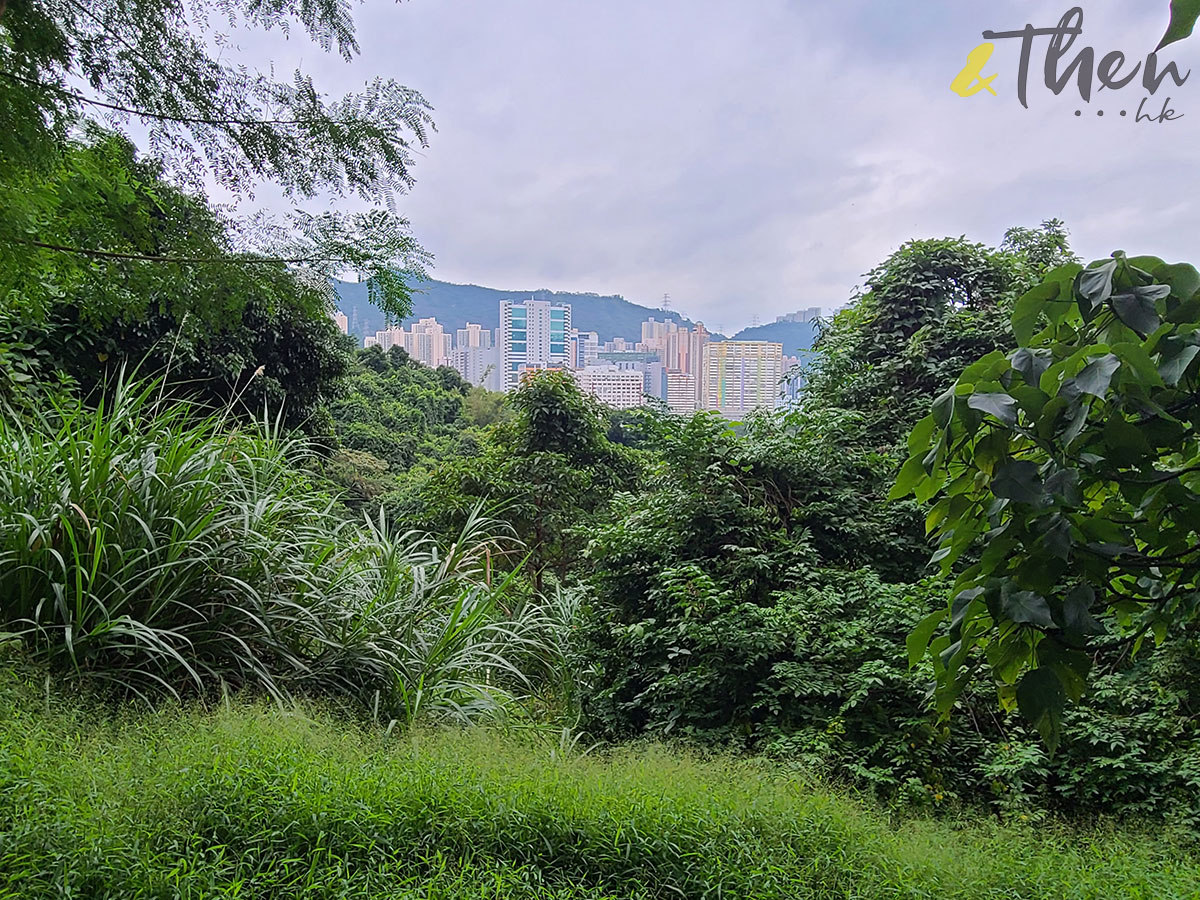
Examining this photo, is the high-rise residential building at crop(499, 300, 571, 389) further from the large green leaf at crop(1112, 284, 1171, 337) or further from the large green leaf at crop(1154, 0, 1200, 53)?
the large green leaf at crop(1154, 0, 1200, 53)

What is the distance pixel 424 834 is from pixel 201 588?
135 centimetres

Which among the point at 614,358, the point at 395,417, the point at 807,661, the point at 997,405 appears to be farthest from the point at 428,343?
the point at 997,405

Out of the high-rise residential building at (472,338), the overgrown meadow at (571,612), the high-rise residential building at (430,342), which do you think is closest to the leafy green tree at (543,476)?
the overgrown meadow at (571,612)

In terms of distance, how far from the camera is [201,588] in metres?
2.31

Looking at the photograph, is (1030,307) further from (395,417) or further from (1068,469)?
(395,417)

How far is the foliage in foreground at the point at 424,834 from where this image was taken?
1.21 meters

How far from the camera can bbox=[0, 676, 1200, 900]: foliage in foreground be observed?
3.98ft

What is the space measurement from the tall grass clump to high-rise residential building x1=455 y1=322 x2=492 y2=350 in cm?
1498

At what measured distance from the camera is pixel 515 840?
56.1 inches

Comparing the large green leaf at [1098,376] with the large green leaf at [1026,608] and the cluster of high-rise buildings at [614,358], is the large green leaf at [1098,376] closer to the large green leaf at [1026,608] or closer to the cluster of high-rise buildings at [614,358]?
the large green leaf at [1026,608]

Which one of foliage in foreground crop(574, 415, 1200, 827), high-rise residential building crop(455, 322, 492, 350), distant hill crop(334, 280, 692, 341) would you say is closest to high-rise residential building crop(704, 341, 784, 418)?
foliage in foreground crop(574, 415, 1200, 827)

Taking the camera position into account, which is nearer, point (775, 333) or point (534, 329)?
point (775, 333)

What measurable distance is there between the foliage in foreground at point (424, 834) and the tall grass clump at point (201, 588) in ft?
1.18

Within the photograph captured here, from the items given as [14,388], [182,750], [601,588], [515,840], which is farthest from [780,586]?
[14,388]
